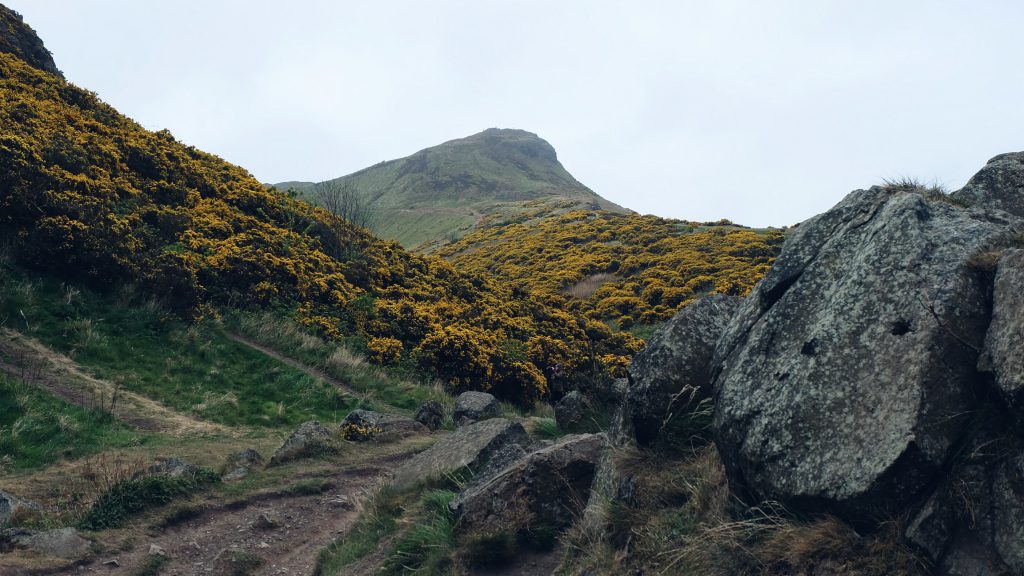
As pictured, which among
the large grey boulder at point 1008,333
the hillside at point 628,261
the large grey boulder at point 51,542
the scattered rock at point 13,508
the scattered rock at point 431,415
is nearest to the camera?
the large grey boulder at point 1008,333

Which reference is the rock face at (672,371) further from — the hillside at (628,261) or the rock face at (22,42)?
the rock face at (22,42)

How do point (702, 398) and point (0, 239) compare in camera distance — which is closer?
point (702, 398)

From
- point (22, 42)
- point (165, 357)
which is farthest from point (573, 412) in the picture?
point (22, 42)

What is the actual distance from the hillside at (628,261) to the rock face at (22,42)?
72.2 ft

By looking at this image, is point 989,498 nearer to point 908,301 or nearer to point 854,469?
point 854,469

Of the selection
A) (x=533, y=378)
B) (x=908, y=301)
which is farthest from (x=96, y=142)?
(x=908, y=301)

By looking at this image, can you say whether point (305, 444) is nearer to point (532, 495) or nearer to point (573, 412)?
point (573, 412)

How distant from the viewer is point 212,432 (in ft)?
44.0

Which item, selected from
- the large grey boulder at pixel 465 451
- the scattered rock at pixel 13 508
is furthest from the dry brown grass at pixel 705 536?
the scattered rock at pixel 13 508

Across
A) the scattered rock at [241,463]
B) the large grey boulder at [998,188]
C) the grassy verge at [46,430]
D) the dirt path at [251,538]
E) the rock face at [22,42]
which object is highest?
the rock face at [22,42]

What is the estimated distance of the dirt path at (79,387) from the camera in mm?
12695

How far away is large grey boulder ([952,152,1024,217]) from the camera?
21.1 feet

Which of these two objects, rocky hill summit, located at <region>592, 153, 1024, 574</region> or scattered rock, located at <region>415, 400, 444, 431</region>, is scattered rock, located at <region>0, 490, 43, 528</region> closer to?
rocky hill summit, located at <region>592, 153, 1024, 574</region>

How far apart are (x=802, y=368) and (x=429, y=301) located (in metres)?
19.8
